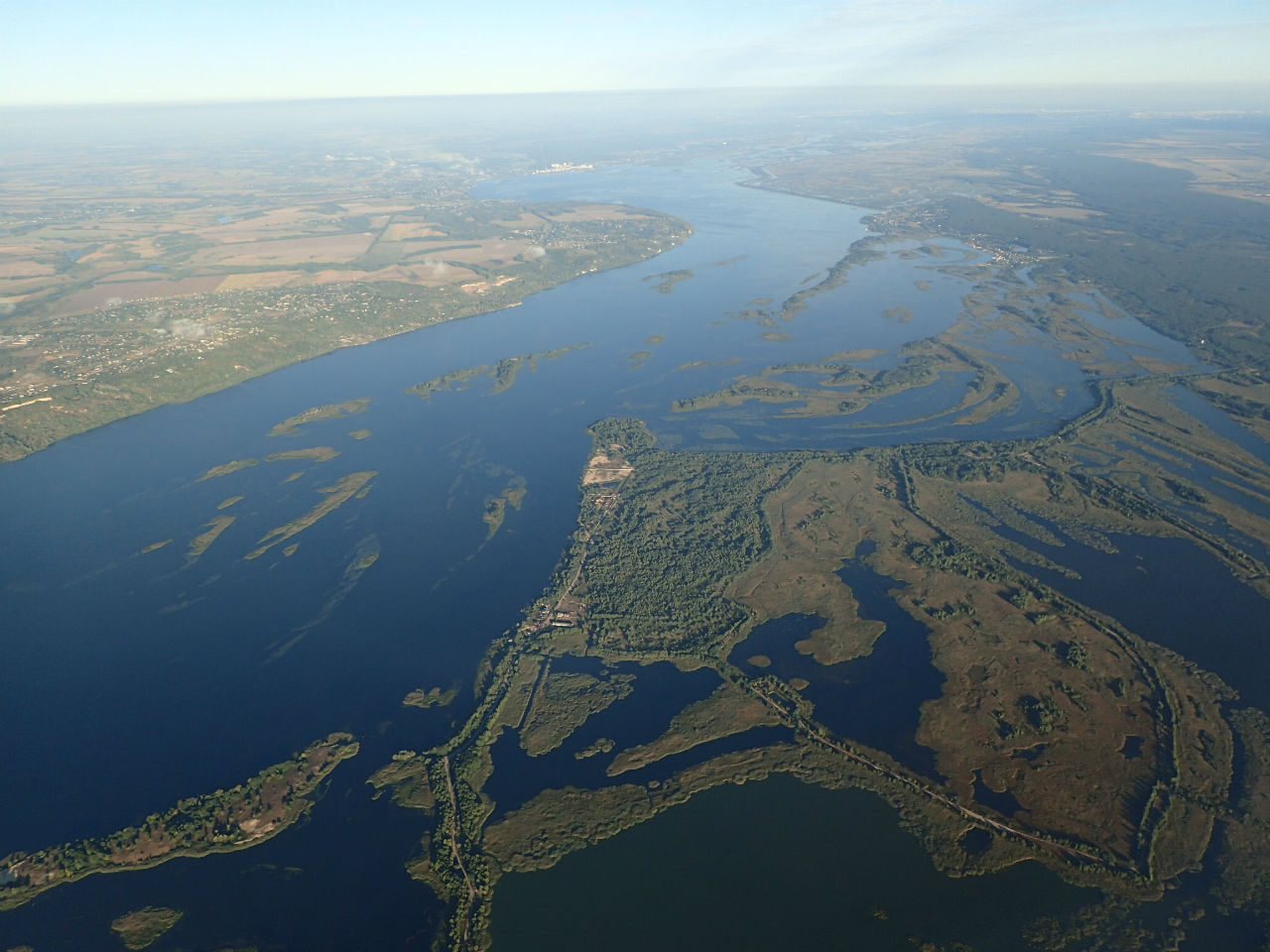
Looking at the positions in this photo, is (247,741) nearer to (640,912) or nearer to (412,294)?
(640,912)

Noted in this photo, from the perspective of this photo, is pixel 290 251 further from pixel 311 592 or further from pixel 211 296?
pixel 311 592

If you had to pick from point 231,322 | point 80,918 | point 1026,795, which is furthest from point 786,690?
point 231,322

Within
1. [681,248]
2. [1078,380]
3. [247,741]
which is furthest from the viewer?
[681,248]

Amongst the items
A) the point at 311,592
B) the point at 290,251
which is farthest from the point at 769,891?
the point at 290,251

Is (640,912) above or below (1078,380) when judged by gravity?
below

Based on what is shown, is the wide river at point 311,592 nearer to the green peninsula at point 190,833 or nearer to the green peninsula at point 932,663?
the green peninsula at point 190,833
